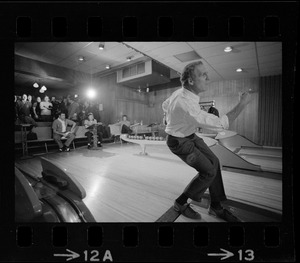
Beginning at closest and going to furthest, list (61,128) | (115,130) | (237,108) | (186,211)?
(237,108)
(186,211)
(61,128)
(115,130)

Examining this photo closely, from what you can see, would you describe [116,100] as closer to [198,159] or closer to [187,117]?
[187,117]

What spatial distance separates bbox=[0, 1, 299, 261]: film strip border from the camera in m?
1.23

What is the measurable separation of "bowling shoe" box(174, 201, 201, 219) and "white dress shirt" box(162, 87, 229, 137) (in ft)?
2.47

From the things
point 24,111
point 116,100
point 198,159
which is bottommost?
point 198,159

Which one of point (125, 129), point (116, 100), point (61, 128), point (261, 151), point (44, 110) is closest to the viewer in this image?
point (61, 128)
